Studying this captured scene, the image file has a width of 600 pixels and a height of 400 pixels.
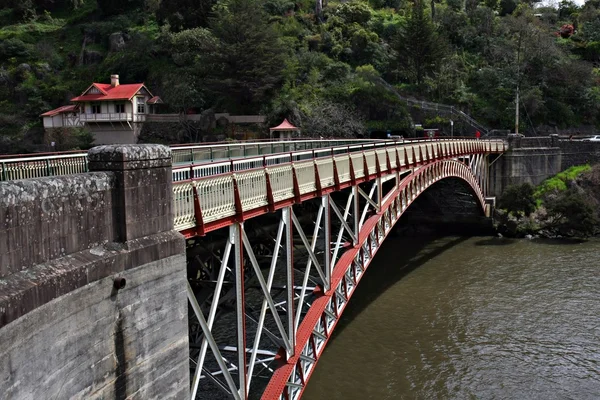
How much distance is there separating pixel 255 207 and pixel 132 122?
52148 millimetres

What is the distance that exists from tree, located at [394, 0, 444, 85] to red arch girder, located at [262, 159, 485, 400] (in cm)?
4170

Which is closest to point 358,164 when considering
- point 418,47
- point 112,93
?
point 112,93

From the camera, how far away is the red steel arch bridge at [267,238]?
480 inches

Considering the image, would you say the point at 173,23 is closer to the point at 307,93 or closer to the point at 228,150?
the point at 307,93

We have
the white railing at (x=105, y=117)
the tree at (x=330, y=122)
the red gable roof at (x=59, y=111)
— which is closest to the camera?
the tree at (x=330, y=122)

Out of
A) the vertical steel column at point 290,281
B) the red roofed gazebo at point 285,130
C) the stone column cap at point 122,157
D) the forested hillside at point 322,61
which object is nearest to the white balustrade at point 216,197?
the stone column cap at point 122,157

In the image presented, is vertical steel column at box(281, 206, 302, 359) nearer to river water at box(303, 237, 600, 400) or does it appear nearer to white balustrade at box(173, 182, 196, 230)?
white balustrade at box(173, 182, 196, 230)

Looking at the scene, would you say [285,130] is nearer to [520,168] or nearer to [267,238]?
[520,168]

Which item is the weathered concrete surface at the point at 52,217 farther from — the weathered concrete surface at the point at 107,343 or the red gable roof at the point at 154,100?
the red gable roof at the point at 154,100

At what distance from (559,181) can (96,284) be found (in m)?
49.4

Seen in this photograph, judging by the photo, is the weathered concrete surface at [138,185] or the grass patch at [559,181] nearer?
the weathered concrete surface at [138,185]

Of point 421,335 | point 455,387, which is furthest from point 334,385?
point 421,335

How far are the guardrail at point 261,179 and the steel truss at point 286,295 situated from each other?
0.55m

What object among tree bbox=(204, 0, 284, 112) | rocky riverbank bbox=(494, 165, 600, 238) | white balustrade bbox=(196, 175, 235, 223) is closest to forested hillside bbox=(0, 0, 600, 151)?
tree bbox=(204, 0, 284, 112)
